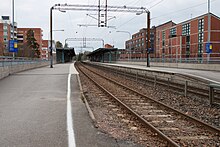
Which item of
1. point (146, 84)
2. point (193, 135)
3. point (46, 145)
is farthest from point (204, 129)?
point (146, 84)

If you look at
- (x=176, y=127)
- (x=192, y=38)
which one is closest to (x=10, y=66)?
(x=176, y=127)

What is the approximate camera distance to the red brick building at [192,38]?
6406 centimetres

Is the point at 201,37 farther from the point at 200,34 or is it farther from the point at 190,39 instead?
the point at 190,39

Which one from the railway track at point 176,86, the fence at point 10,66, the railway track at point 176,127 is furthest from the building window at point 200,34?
the railway track at point 176,127

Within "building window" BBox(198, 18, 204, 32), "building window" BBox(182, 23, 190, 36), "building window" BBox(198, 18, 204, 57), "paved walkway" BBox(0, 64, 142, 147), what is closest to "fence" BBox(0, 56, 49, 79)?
"paved walkway" BBox(0, 64, 142, 147)

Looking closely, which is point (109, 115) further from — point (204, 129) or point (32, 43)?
point (32, 43)

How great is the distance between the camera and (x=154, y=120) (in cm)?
856

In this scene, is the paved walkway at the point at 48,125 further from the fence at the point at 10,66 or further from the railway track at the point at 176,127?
the fence at the point at 10,66

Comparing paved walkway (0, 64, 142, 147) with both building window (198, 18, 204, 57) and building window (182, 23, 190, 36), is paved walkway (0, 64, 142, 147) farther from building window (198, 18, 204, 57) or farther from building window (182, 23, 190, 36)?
building window (182, 23, 190, 36)

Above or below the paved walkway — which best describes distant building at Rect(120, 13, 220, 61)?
above

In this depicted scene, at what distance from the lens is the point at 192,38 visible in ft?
235

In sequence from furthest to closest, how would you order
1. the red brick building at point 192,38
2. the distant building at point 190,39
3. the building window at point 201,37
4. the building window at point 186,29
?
the building window at point 186,29, the building window at point 201,37, the red brick building at point 192,38, the distant building at point 190,39

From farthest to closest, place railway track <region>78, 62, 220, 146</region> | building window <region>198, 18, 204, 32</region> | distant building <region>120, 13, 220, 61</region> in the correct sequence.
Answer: building window <region>198, 18, 204, 32</region> < distant building <region>120, 13, 220, 61</region> < railway track <region>78, 62, 220, 146</region>

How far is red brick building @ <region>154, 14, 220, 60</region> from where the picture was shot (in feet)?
210
